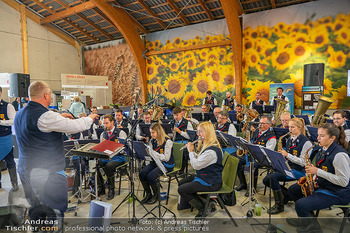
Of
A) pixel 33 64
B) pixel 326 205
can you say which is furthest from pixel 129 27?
pixel 326 205

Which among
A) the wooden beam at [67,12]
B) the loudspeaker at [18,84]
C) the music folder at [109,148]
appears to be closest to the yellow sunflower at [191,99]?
the wooden beam at [67,12]

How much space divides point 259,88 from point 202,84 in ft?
9.74

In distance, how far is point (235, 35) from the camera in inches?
424

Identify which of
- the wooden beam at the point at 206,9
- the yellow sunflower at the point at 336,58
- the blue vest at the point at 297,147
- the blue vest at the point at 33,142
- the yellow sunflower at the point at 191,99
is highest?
the wooden beam at the point at 206,9

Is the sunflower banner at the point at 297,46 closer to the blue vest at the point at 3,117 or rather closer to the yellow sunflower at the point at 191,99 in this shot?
the yellow sunflower at the point at 191,99

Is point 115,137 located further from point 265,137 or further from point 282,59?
point 282,59

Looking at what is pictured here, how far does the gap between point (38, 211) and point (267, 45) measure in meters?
10.8

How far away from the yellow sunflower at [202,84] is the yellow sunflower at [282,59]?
3.13 metres

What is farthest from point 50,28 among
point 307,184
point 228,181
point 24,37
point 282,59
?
point 307,184

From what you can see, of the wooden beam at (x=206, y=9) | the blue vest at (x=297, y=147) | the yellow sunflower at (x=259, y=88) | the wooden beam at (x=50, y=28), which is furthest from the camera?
the wooden beam at (x=50, y=28)

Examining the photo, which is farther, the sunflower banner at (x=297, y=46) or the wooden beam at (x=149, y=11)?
the wooden beam at (x=149, y=11)

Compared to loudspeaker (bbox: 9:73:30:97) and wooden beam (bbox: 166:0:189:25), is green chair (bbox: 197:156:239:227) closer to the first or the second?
loudspeaker (bbox: 9:73:30:97)

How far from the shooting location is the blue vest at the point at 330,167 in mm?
2859

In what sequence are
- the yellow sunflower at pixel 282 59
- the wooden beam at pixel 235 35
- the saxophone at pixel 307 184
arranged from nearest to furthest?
the saxophone at pixel 307 184 < the wooden beam at pixel 235 35 < the yellow sunflower at pixel 282 59
